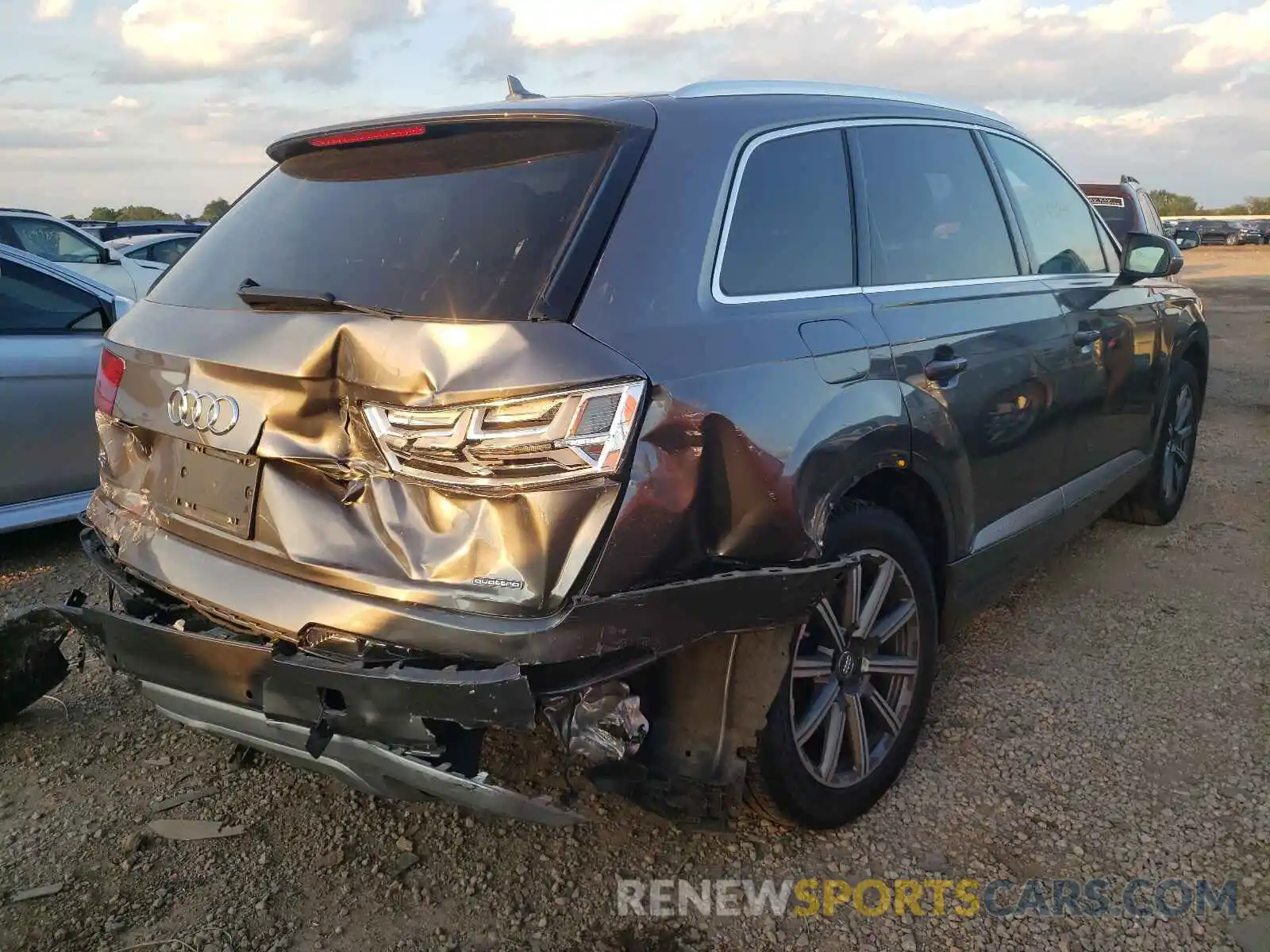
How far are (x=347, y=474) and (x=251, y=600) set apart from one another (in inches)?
14.9

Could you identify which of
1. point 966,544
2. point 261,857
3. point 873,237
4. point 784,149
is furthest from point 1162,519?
point 261,857

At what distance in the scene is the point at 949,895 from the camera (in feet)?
8.23

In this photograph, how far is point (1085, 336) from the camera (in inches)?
149

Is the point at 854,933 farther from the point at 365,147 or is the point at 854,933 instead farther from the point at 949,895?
the point at 365,147

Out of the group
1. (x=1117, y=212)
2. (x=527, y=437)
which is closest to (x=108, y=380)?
(x=527, y=437)

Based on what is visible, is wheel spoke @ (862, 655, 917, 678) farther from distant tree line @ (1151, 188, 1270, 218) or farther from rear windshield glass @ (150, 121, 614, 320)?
distant tree line @ (1151, 188, 1270, 218)

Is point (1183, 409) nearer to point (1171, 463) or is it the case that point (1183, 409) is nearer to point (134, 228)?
point (1171, 463)

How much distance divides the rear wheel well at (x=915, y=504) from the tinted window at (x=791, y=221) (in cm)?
54

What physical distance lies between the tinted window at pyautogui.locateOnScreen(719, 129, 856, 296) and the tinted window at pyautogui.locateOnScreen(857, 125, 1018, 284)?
151 millimetres

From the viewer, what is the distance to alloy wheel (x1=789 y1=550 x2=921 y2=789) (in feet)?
8.49

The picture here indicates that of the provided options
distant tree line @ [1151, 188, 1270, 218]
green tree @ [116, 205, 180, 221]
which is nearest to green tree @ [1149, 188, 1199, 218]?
distant tree line @ [1151, 188, 1270, 218]

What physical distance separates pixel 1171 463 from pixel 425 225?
4.47 m

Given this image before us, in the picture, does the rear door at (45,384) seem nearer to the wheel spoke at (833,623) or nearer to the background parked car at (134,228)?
the wheel spoke at (833,623)

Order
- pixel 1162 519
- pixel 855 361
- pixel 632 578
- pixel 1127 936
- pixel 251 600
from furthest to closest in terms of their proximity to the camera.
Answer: pixel 1162 519, pixel 855 361, pixel 1127 936, pixel 251 600, pixel 632 578
